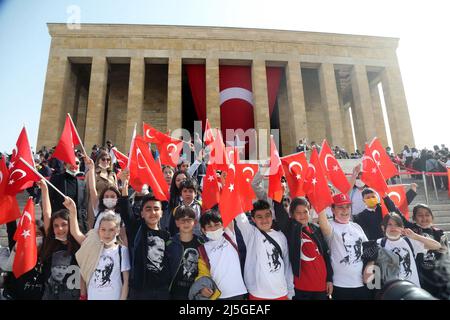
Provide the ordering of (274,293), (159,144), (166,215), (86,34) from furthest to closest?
(86,34) → (159,144) → (166,215) → (274,293)

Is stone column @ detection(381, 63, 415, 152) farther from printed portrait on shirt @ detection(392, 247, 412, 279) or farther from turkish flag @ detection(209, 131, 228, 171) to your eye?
printed portrait on shirt @ detection(392, 247, 412, 279)

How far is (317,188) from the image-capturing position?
3.98m

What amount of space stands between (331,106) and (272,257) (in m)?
18.3

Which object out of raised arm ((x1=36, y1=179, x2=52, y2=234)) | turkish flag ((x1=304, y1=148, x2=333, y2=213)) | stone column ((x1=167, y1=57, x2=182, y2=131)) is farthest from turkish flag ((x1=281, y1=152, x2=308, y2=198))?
stone column ((x1=167, y1=57, x2=182, y2=131))

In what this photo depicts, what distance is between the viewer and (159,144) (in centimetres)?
642

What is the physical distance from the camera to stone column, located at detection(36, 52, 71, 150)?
56.1 feet

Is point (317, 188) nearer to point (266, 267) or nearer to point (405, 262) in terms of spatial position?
point (405, 262)

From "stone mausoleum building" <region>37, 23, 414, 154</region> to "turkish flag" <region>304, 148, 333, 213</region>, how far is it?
1387 cm

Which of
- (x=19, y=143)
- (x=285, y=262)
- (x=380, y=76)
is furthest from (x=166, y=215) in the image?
(x=380, y=76)

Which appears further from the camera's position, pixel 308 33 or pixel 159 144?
pixel 308 33

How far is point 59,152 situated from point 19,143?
2.06 feet

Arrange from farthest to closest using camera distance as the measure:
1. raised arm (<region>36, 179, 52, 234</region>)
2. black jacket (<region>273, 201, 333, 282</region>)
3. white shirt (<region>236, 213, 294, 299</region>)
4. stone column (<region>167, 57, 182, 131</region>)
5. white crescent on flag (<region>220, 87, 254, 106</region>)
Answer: white crescent on flag (<region>220, 87, 254, 106</region>) < stone column (<region>167, 57, 182, 131</region>) < raised arm (<region>36, 179, 52, 234</region>) < black jacket (<region>273, 201, 333, 282</region>) < white shirt (<region>236, 213, 294, 299</region>)
